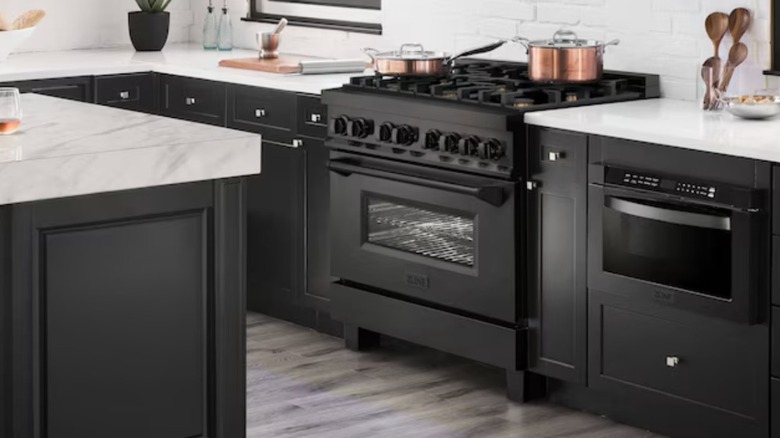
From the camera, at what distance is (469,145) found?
490 cm

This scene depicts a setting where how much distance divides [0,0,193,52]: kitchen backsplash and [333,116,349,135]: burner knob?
2.18 metres

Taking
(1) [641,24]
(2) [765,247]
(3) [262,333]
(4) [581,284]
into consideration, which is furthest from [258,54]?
(2) [765,247]

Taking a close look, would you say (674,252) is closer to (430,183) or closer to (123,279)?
(430,183)

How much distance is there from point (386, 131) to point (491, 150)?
515 millimetres

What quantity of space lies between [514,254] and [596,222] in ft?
1.15

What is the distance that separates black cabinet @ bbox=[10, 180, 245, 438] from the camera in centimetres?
346

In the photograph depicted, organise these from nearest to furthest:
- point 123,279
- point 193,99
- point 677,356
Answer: point 123,279 < point 677,356 < point 193,99

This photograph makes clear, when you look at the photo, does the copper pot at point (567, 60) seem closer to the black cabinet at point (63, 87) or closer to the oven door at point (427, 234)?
the oven door at point (427, 234)

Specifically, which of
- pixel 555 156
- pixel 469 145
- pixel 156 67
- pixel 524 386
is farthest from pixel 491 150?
pixel 156 67

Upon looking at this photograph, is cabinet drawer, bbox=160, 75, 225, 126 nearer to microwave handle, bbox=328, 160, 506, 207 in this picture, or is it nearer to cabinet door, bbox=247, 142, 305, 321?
cabinet door, bbox=247, 142, 305, 321

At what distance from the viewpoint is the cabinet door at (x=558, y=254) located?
4711mm

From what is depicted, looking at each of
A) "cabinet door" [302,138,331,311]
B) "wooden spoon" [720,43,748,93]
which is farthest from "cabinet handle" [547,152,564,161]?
"cabinet door" [302,138,331,311]

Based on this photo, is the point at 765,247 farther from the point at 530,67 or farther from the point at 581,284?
the point at 530,67

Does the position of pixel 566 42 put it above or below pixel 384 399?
above
